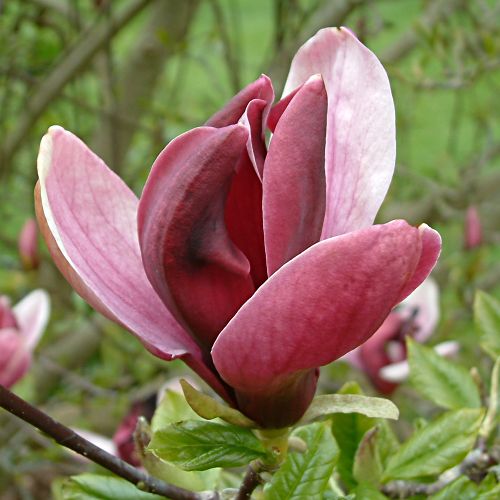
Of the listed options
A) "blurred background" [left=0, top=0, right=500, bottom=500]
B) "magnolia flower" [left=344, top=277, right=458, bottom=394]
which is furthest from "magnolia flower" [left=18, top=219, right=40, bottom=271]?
"magnolia flower" [left=344, top=277, right=458, bottom=394]

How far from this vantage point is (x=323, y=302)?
480 millimetres

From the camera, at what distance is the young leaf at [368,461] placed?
0.66 metres

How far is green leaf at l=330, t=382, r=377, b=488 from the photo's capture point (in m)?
0.72

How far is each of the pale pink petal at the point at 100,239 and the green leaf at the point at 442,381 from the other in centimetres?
28

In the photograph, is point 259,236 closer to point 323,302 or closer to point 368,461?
point 323,302

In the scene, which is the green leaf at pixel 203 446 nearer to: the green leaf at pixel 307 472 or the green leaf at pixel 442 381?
the green leaf at pixel 307 472

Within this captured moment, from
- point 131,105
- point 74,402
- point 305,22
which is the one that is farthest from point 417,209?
point 74,402

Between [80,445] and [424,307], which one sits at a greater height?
[80,445]

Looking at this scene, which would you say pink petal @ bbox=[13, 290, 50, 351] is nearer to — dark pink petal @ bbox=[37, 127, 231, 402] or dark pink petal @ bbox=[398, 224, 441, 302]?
dark pink petal @ bbox=[37, 127, 231, 402]

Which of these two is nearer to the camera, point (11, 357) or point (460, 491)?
point (460, 491)

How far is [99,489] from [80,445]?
125 mm

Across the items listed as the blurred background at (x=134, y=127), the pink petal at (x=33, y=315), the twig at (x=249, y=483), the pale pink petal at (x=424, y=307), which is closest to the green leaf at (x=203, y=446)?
the twig at (x=249, y=483)

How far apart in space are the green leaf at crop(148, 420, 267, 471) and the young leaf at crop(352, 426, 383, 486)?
0.38 feet

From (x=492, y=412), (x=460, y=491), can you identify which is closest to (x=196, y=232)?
(x=460, y=491)
